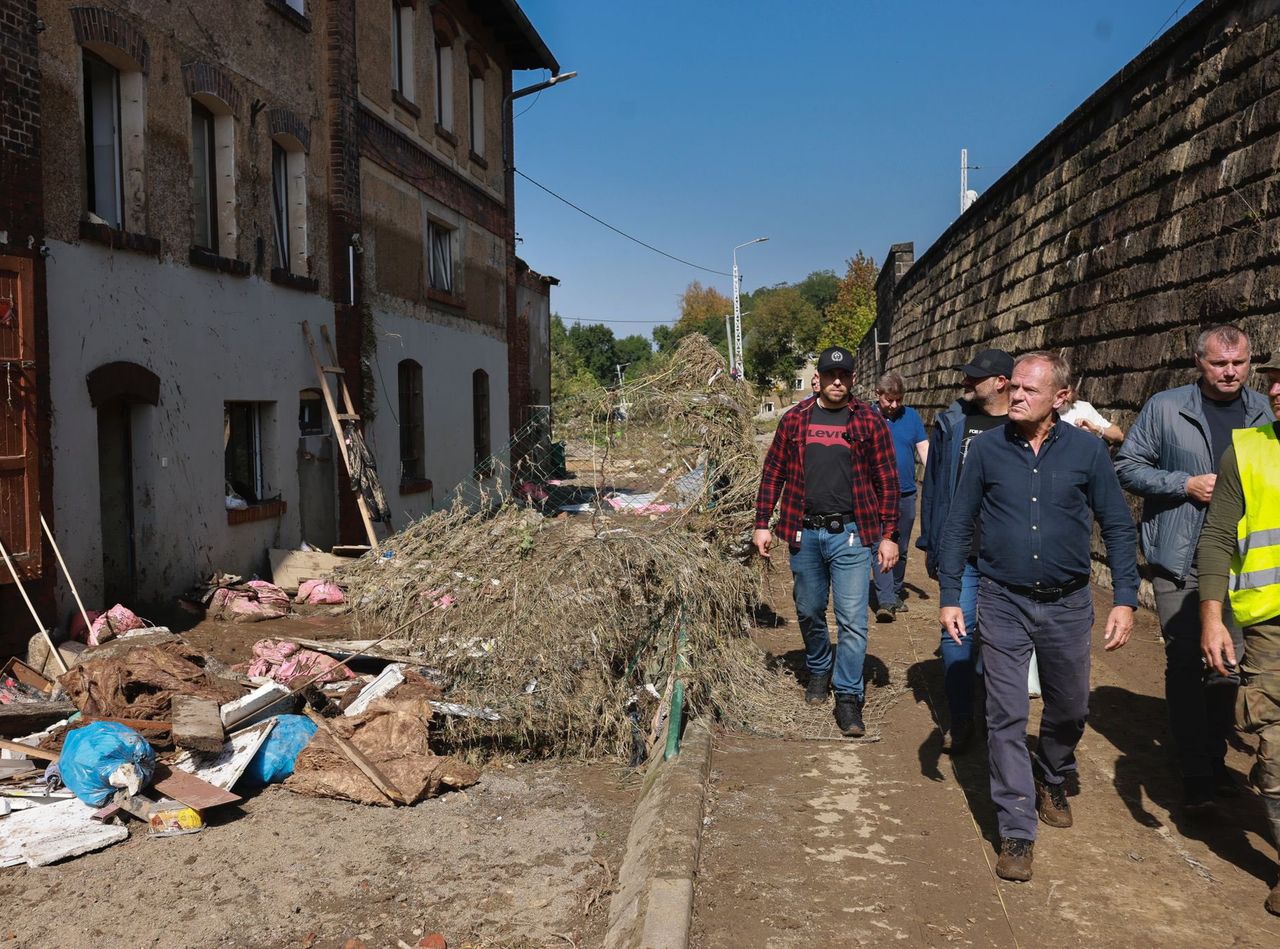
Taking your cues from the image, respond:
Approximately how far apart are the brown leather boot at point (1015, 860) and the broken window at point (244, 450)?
8.82m

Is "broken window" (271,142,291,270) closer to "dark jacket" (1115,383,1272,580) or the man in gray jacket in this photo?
"dark jacket" (1115,383,1272,580)

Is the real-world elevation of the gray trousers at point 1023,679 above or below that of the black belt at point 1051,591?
below

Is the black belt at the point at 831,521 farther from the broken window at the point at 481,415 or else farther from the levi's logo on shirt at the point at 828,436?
the broken window at the point at 481,415

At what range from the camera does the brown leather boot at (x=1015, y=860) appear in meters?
3.77

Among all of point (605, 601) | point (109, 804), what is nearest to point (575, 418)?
point (605, 601)

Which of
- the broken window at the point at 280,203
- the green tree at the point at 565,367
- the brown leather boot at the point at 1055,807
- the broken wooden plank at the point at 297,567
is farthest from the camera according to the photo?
the green tree at the point at 565,367

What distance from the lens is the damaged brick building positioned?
24.3ft

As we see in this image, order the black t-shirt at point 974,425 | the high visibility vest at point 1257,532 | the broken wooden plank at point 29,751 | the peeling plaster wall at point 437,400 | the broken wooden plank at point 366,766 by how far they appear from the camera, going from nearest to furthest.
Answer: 1. the high visibility vest at point 1257,532
2. the broken wooden plank at point 366,766
3. the broken wooden plank at point 29,751
4. the black t-shirt at point 974,425
5. the peeling plaster wall at point 437,400

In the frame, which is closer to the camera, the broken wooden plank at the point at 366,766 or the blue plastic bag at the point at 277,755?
the broken wooden plank at the point at 366,766

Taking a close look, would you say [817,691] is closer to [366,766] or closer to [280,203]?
[366,766]

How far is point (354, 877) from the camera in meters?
4.22

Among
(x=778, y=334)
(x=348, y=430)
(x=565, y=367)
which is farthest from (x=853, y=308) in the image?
(x=348, y=430)

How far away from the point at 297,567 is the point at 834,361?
23.1 feet

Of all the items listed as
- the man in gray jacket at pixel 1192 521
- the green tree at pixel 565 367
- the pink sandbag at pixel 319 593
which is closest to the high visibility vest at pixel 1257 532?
the man in gray jacket at pixel 1192 521
